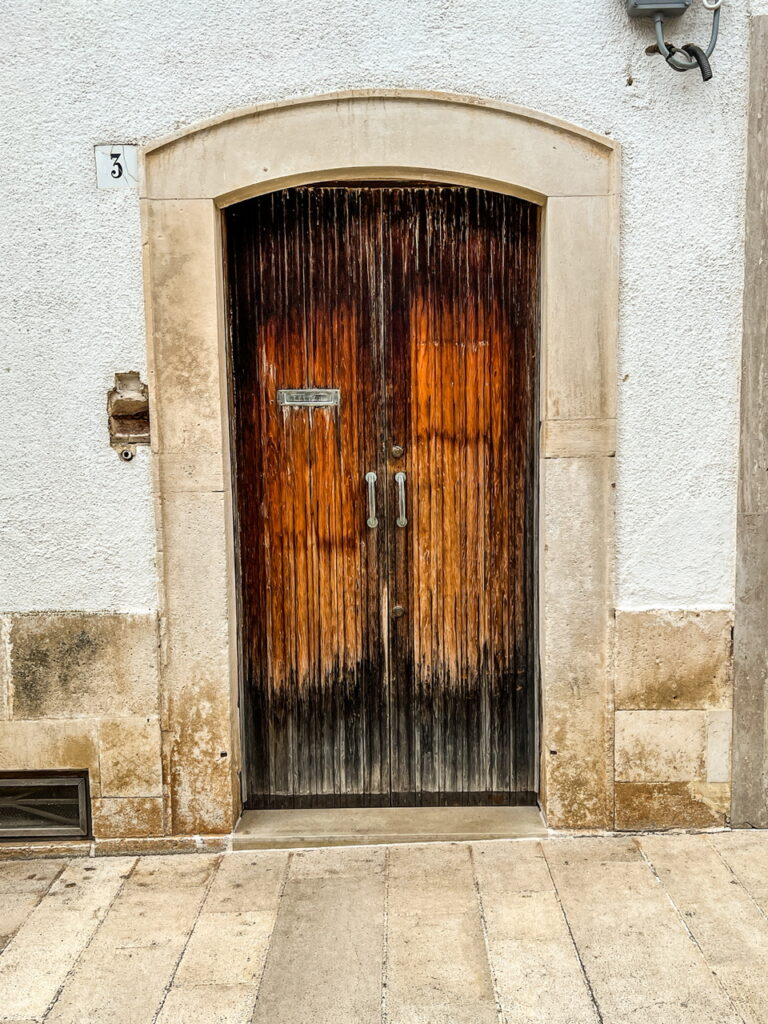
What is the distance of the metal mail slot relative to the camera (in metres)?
3.52

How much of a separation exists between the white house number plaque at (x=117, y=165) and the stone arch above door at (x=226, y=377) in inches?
2.2

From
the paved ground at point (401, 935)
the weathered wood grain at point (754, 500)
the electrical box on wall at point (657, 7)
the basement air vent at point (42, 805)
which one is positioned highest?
the electrical box on wall at point (657, 7)

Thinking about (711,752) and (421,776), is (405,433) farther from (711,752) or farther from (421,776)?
(711,752)

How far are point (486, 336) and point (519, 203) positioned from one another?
0.52 meters

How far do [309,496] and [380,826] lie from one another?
4.35ft

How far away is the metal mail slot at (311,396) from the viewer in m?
3.52

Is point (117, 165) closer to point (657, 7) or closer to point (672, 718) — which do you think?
point (657, 7)

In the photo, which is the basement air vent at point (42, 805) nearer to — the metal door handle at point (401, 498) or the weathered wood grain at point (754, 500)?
the metal door handle at point (401, 498)

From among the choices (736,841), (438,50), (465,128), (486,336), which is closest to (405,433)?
(486,336)

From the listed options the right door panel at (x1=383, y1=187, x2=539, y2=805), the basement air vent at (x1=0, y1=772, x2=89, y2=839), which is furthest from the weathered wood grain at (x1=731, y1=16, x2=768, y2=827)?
the basement air vent at (x1=0, y1=772, x2=89, y2=839)

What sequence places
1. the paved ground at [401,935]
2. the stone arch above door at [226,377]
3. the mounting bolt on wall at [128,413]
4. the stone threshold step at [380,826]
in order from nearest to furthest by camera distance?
the paved ground at [401,935], the stone arch above door at [226,377], the mounting bolt on wall at [128,413], the stone threshold step at [380,826]

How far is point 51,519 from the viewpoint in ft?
11.1

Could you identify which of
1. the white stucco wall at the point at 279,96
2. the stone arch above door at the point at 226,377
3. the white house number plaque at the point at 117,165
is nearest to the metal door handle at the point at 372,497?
the stone arch above door at the point at 226,377

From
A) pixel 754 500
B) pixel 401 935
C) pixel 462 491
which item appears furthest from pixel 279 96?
pixel 401 935
